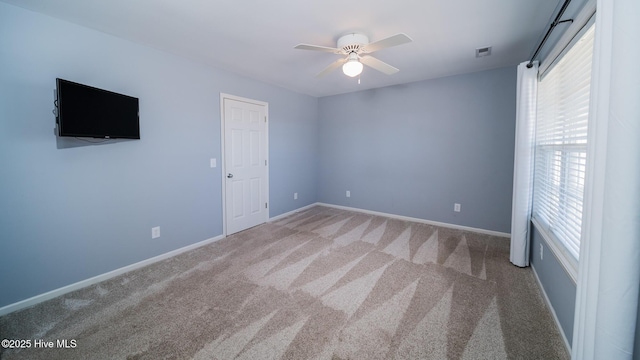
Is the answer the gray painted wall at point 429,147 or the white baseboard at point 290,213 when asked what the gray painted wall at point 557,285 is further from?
the white baseboard at point 290,213

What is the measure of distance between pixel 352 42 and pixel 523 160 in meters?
2.17

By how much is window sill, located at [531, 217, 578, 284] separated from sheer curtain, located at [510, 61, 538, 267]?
37cm

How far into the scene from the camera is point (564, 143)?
1872 millimetres

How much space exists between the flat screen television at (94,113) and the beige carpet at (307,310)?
1.47 m

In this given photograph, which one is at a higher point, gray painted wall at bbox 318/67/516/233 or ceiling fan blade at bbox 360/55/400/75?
ceiling fan blade at bbox 360/55/400/75

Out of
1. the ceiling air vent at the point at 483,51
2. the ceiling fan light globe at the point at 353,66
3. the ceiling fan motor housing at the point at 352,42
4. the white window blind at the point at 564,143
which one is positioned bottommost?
the white window blind at the point at 564,143

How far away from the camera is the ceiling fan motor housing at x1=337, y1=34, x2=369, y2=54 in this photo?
7.44 feet

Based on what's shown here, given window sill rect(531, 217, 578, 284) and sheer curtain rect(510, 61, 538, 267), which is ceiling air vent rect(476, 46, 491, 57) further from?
window sill rect(531, 217, 578, 284)

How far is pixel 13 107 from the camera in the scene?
1.91 m

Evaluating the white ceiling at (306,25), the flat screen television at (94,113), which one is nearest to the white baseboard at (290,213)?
the flat screen television at (94,113)

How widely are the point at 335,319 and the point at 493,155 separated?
3.30m

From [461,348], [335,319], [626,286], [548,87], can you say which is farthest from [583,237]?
[548,87]

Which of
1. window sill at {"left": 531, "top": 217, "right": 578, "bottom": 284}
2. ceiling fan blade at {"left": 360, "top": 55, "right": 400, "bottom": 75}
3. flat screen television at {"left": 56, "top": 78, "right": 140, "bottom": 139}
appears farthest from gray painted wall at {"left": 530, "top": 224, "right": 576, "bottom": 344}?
flat screen television at {"left": 56, "top": 78, "right": 140, "bottom": 139}

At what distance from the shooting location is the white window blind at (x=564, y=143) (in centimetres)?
156
